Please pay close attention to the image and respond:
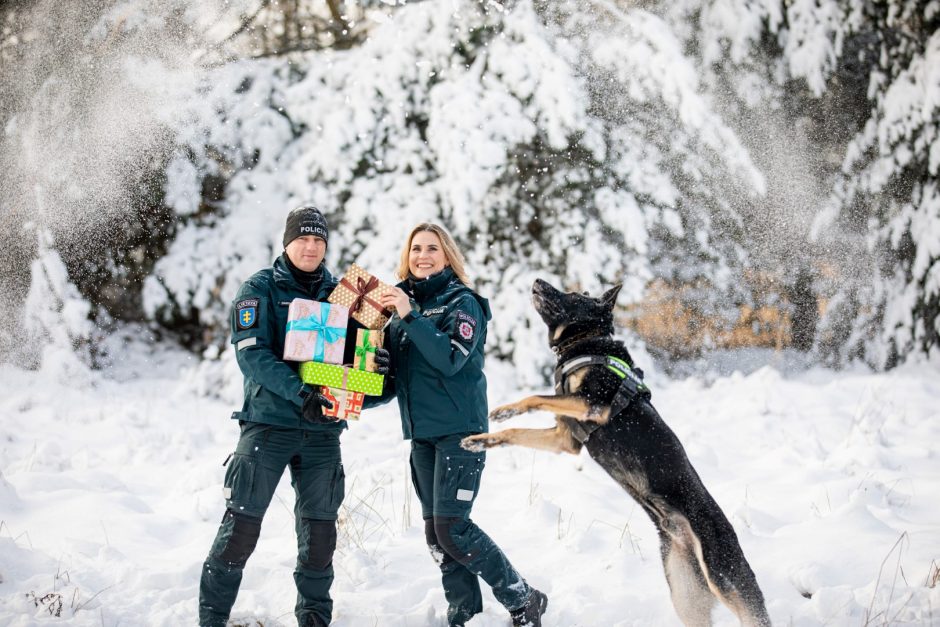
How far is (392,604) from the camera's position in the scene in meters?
3.00

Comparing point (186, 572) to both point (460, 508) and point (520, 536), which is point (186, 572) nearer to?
point (460, 508)

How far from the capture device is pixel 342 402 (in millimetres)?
2578

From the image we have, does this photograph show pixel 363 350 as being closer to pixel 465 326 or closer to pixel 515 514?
pixel 465 326

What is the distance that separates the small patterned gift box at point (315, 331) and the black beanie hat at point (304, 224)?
1.09ft

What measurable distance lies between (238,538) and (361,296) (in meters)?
1.07

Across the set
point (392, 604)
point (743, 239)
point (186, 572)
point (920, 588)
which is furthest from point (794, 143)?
point (186, 572)

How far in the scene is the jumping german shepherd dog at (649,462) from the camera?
2420mm

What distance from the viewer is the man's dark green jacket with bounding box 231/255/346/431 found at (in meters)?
2.55

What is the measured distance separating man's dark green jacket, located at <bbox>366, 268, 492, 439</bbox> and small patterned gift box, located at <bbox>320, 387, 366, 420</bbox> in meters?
0.21

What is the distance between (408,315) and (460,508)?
81 centimetres

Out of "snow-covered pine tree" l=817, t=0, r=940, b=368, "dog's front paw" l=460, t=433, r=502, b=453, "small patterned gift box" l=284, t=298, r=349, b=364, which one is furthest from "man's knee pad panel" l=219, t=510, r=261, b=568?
"snow-covered pine tree" l=817, t=0, r=940, b=368

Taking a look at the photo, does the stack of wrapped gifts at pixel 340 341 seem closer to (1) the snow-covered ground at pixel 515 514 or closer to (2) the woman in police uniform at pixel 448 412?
(2) the woman in police uniform at pixel 448 412

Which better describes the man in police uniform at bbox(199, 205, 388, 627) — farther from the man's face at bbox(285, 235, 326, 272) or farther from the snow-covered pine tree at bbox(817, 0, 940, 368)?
the snow-covered pine tree at bbox(817, 0, 940, 368)

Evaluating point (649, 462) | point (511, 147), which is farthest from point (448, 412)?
point (511, 147)
